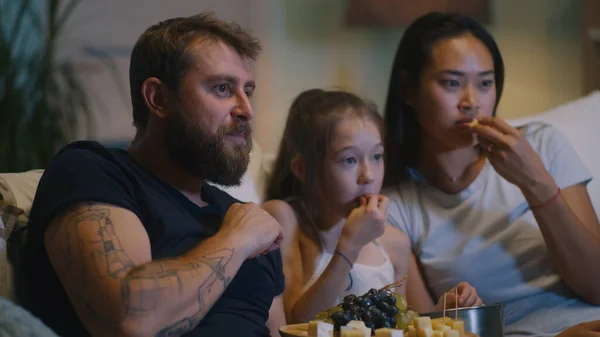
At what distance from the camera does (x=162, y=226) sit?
1.43 meters

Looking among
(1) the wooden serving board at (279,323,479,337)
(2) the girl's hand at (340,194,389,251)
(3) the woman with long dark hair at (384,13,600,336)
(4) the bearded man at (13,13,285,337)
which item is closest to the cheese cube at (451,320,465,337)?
(1) the wooden serving board at (279,323,479,337)

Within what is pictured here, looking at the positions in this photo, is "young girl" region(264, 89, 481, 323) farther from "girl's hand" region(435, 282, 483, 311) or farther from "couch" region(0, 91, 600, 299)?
"couch" region(0, 91, 600, 299)

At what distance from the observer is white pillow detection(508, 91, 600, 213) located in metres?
2.26

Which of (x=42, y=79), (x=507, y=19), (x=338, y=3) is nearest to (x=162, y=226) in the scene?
(x=42, y=79)

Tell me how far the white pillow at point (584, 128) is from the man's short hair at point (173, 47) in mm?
1084

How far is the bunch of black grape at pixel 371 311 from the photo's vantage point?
53.2 inches

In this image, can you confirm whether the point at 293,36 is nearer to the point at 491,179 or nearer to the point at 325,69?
the point at 325,69

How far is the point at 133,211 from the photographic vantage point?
1369 mm

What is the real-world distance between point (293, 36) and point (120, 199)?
6.90ft

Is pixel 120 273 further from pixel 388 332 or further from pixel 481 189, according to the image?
pixel 481 189

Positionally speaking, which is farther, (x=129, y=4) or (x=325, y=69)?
(x=325, y=69)

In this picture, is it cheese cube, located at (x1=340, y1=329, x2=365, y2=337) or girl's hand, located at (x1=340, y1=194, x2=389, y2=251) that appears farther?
girl's hand, located at (x1=340, y1=194, x2=389, y2=251)

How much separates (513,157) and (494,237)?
0.23 m

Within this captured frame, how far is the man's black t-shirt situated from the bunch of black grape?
0.21m
